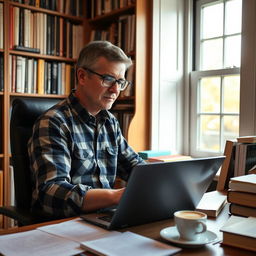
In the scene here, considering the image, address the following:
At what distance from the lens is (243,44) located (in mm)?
2160

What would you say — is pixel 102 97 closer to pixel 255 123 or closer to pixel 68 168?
pixel 68 168

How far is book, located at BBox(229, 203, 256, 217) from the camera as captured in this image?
3.36 ft

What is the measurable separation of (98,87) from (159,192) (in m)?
0.68

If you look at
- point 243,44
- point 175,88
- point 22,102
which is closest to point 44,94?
point 175,88

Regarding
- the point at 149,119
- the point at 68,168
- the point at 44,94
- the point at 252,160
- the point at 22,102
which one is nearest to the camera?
the point at 68,168

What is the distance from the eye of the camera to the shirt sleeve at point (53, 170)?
1.15 meters

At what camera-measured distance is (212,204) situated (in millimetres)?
1215

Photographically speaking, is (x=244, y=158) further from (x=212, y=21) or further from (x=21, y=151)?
(x=212, y=21)

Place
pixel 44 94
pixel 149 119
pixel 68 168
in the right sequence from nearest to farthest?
pixel 68 168 → pixel 149 119 → pixel 44 94

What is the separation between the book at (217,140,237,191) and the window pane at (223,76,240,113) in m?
0.79

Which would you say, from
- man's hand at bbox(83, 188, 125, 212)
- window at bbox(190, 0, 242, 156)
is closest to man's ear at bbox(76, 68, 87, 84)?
man's hand at bbox(83, 188, 125, 212)

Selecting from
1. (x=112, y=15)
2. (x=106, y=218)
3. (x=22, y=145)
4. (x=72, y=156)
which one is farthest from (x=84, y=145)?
(x=112, y=15)

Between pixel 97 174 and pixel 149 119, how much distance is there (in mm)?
1101

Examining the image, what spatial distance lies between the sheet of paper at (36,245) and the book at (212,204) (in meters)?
0.48
